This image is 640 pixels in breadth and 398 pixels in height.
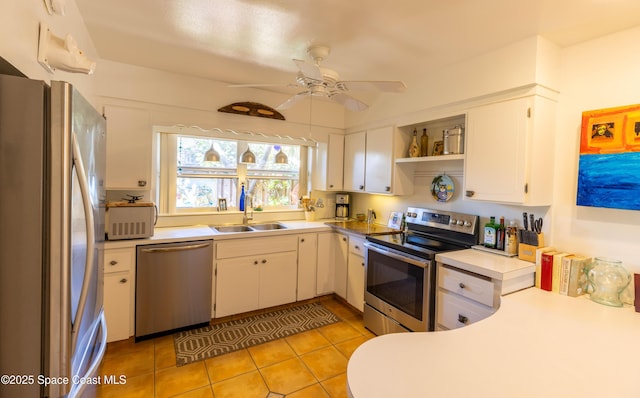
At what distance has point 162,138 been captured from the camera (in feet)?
10.3

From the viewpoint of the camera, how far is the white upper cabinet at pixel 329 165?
3834 mm

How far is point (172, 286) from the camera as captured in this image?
2635 mm

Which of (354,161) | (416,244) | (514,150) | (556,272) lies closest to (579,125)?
(514,150)

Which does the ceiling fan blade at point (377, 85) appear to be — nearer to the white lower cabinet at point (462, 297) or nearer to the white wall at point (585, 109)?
the white wall at point (585, 109)

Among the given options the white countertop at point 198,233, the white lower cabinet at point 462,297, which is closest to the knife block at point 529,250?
the white lower cabinet at point 462,297

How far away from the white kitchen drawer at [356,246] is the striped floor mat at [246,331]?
0.71m

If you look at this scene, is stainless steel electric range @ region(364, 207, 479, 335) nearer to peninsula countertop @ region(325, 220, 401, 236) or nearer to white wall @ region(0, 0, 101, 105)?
peninsula countertop @ region(325, 220, 401, 236)

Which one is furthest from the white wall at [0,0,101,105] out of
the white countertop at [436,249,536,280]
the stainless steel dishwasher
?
the white countertop at [436,249,536,280]

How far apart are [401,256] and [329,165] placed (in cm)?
170

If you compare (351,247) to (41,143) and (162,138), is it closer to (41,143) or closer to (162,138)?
(162,138)

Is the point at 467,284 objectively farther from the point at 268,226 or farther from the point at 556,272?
the point at 268,226

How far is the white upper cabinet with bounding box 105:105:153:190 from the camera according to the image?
103 inches

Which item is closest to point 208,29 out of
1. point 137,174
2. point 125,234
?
point 137,174

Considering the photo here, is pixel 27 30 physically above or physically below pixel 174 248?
above
